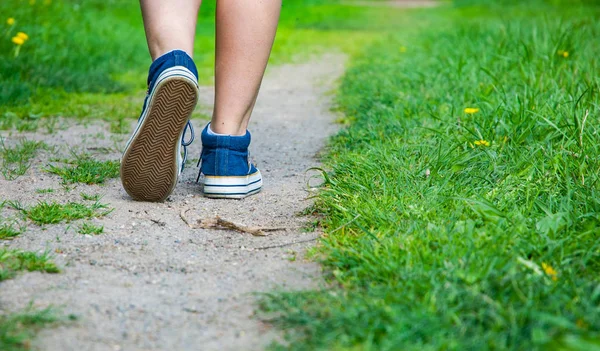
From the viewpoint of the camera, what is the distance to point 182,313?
1.46m

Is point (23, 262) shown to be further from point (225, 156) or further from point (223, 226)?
point (225, 156)

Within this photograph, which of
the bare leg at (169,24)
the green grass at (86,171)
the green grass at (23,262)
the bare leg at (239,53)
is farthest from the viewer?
the green grass at (86,171)

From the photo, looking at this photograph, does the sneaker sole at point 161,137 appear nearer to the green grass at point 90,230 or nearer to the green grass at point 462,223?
the green grass at point 90,230

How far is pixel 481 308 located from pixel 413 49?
399 cm

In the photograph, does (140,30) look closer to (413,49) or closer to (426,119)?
(413,49)

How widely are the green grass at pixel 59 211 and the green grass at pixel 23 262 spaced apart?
277mm

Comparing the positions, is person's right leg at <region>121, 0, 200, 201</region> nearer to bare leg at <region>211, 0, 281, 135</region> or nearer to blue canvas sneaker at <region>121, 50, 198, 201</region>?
blue canvas sneaker at <region>121, 50, 198, 201</region>

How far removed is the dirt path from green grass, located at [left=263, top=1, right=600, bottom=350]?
0.11 meters

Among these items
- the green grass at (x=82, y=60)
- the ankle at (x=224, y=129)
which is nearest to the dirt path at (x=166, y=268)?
the ankle at (x=224, y=129)

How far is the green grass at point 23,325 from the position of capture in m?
1.27

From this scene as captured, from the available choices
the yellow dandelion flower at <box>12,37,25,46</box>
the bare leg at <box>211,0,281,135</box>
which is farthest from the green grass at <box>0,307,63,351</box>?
the yellow dandelion flower at <box>12,37,25,46</box>

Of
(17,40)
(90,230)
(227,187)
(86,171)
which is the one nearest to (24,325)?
(90,230)

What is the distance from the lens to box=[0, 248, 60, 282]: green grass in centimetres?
164

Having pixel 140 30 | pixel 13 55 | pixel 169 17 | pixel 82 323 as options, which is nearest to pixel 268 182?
pixel 169 17
